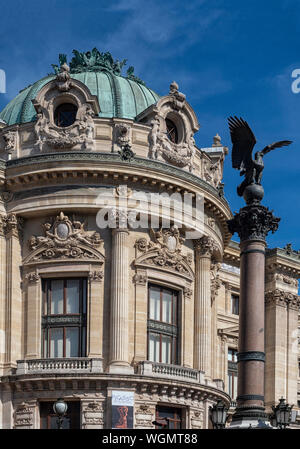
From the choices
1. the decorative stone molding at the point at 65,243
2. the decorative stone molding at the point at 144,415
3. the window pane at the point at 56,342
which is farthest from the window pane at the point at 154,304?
the decorative stone molding at the point at 144,415

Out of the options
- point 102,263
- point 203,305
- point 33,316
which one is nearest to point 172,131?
point 102,263

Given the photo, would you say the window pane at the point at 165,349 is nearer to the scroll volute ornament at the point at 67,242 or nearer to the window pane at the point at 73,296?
the window pane at the point at 73,296

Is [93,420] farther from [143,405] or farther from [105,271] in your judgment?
[105,271]

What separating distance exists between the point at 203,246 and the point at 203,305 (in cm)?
309

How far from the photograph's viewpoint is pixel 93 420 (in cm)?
4634

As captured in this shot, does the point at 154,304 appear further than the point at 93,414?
Yes

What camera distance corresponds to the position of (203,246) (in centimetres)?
5281

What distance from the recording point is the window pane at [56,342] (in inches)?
1918

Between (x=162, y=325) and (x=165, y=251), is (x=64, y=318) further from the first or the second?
(x=165, y=251)

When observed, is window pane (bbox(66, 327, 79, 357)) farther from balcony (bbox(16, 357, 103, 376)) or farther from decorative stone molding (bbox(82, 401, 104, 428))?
decorative stone molding (bbox(82, 401, 104, 428))

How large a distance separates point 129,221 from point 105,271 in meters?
2.75

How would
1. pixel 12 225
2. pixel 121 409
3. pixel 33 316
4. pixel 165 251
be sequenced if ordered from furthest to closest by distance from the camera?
1. pixel 165 251
2. pixel 12 225
3. pixel 33 316
4. pixel 121 409

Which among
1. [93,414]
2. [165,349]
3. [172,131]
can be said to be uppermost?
[172,131]

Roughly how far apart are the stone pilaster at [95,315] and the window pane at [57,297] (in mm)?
1494
